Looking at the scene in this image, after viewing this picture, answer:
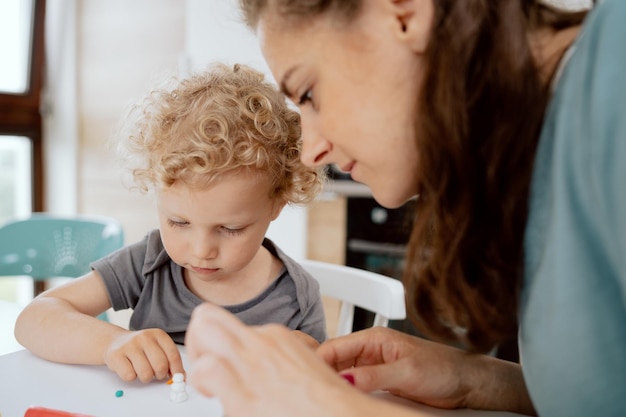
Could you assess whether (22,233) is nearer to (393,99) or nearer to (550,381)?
(393,99)

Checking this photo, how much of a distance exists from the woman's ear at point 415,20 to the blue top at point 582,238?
0.13 metres

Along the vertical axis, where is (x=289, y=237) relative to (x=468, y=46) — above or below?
below

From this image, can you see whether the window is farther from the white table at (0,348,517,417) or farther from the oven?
the white table at (0,348,517,417)

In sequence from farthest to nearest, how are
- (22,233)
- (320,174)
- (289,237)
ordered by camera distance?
(289,237) → (22,233) → (320,174)

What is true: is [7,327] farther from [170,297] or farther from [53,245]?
[53,245]

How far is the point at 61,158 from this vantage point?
3.02 metres

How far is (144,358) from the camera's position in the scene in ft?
2.36

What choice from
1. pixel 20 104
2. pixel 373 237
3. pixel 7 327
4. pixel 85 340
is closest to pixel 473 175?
pixel 85 340

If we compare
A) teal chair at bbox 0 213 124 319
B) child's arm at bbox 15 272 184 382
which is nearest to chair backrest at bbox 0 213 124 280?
teal chair at bbox 0 213 124 319

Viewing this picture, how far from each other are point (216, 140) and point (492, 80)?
0.49 meters

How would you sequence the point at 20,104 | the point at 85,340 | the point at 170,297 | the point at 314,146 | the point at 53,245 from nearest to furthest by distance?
the point at 314,146 → the point at 85,340 → the point at 170,297 → the point at 53,245 → the point at 20,104

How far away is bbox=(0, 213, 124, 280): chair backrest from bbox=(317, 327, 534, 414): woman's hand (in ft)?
3.12

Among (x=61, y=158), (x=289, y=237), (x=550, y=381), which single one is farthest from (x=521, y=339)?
(x=61, y=158)

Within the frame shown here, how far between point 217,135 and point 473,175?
0.47m
